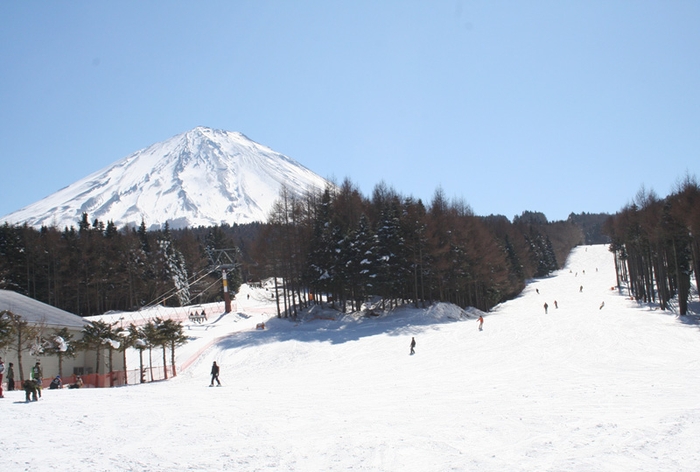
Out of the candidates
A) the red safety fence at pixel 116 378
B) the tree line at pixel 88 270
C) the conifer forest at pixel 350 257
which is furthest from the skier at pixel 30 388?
the tree line at pixel 88 270

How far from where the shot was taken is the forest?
1652 inches

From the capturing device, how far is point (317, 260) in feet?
140

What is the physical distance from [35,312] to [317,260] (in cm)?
2076

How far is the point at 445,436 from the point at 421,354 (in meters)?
17.0

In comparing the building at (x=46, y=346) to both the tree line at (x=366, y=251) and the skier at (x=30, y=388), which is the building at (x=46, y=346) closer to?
the skier at (x=30, y=388)

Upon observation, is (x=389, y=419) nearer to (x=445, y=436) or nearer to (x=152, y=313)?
(x=445, y=436)

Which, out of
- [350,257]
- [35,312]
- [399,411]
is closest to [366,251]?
[350,257]

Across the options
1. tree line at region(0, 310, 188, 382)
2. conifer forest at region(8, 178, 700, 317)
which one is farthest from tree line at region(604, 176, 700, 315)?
tree line at region(0, 310, 188, 382)

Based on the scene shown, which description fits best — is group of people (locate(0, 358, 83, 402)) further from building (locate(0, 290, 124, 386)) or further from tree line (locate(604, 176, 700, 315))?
tree line (locate(604, 176, 700, 315))

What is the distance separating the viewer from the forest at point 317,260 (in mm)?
41969

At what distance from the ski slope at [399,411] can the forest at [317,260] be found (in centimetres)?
1040

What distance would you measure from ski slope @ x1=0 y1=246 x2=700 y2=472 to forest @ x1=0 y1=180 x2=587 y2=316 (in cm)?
1040

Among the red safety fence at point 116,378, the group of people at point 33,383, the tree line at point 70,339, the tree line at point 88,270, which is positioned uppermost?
the tree line at point 88,270

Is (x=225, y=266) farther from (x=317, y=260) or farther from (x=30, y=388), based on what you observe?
(x=30, y=388)
